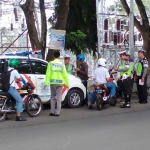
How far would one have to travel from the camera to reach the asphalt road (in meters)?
7.71

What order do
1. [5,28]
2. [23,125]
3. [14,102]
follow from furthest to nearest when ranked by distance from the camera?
[5,28], [14,102], [23,125]

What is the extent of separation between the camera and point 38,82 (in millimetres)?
12289

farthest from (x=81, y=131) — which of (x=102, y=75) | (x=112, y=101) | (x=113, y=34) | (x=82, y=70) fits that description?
(x=113, y=34)

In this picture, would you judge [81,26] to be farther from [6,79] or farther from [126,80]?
[6,79]

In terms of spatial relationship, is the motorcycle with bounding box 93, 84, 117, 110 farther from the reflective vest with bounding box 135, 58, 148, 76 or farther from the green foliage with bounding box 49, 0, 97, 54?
the green foliage with bounding box 49, 0, 97, 54

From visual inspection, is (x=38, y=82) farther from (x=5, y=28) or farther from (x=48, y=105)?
(x=5, y=28)

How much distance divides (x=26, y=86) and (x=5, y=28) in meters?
18.1

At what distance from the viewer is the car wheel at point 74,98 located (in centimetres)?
1300

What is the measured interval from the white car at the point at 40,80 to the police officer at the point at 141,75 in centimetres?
205

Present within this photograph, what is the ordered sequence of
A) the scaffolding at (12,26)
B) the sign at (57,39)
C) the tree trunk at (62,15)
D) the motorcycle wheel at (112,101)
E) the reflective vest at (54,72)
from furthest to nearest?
the scaffolding at (12,26) < the tree trunk at (62,15) < the sign at (57,39) < the motorcycle wheel at (112,101) < the reflective vest at (54,72)

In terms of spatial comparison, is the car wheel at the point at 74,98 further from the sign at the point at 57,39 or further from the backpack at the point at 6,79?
the backpack at the point at 6,79

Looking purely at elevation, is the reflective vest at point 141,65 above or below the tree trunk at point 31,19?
below

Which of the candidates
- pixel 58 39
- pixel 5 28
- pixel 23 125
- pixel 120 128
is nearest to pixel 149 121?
pixel 120 128

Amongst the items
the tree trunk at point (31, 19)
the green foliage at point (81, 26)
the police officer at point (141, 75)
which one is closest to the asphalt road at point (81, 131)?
the police officer at point (141, 75)
